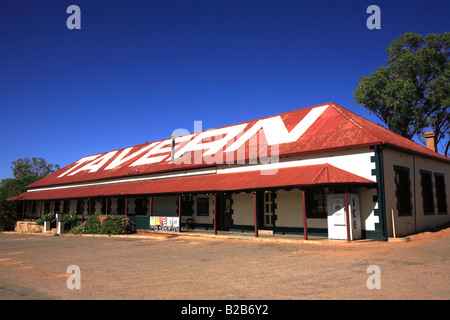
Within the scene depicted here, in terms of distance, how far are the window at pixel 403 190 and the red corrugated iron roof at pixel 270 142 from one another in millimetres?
1127

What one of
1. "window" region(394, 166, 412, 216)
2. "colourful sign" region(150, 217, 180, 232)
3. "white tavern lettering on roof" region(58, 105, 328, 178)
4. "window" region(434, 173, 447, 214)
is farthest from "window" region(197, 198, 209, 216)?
"window" region(434, 173, 447, 214)

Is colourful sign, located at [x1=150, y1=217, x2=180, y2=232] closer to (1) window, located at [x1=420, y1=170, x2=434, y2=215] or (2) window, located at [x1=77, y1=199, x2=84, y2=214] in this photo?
(2) window, located at [x1=77, y1=199, x2=84, y2=214]

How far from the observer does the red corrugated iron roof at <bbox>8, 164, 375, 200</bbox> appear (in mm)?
13289

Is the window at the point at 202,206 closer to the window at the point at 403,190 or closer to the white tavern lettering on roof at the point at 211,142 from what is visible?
the white tavern lettering on roof at the point at 211,142

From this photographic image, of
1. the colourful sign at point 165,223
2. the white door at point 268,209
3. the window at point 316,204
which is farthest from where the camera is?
the colourful sign at point 165,223

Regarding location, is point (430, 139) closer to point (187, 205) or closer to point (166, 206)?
point (187, 205)

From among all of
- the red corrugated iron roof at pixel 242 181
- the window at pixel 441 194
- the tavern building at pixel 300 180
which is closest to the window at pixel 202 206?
the tavern building at pixel 300 180

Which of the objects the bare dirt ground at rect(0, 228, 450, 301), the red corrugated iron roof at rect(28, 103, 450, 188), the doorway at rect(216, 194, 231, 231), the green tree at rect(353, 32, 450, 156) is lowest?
the bare dirt ground at rect(0, 228, 450, 301)

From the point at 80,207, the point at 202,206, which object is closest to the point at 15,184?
the point at 80,207

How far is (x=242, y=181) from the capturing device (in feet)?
54.1

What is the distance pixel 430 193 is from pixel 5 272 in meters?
18.5

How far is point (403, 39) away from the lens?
112ft

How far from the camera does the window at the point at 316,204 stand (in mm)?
14859

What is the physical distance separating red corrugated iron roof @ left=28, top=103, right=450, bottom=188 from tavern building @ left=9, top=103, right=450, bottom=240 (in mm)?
84
